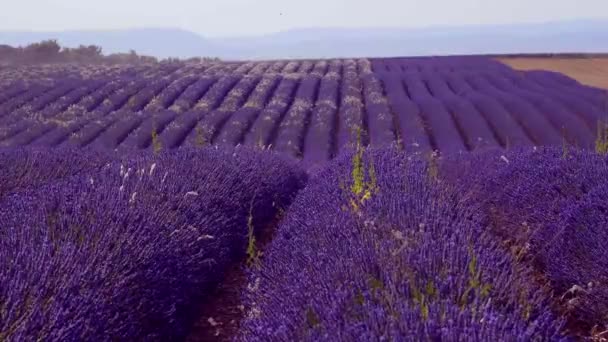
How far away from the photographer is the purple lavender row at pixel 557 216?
12.3 ft

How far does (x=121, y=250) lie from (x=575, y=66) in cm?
2300

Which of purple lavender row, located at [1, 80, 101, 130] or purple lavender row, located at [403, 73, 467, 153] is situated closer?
purple lavender row, located at [403, 73, 467, 153]

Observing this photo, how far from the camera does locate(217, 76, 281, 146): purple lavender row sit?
1305 centimetres

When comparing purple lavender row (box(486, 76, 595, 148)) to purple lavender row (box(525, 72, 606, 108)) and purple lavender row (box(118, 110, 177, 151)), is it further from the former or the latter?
purple lavender row (box(118, 110, 177, 151))

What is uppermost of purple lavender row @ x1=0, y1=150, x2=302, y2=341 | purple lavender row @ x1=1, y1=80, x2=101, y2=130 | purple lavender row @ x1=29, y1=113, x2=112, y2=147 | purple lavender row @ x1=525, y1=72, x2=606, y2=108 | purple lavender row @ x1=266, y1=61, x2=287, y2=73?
purple lavender row @ x1=0, y1=150, x2=302, y2=341

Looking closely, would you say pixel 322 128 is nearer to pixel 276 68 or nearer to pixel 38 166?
pixel 38 166

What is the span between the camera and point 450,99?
51.8 ft

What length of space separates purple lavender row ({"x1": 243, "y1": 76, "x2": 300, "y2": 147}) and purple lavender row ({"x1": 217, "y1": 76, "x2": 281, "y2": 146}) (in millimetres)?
148

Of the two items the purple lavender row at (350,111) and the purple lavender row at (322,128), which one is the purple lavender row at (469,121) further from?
the purple lavender row at (322,128)

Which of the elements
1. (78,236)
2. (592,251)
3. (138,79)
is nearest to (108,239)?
(78,236)

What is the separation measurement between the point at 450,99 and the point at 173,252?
12583mm

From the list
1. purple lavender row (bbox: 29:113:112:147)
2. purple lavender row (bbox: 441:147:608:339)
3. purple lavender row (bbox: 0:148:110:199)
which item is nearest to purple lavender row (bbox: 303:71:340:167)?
purple lavender row (bbox: 0:148:110:199)

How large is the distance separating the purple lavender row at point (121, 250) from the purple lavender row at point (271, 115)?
18.2 feet

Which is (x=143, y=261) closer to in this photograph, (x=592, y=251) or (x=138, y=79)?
(x=592, y=251)
